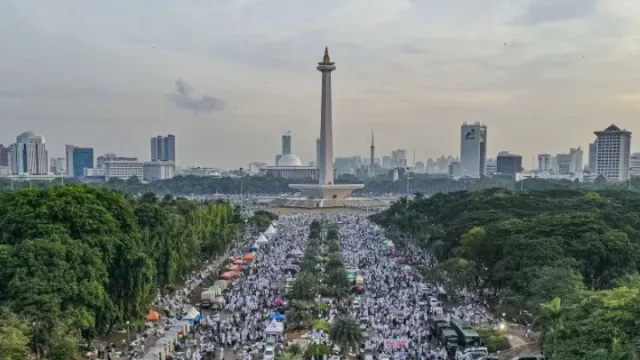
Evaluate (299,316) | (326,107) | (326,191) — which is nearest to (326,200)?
(326,191)

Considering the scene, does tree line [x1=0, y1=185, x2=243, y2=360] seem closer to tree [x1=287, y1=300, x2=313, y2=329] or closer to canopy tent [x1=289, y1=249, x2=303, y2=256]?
tree [x1=287, y1=300, x2=313, y2=329]

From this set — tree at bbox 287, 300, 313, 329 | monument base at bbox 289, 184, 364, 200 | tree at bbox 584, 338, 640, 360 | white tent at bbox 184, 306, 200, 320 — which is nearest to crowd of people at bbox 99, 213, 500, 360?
white tent at bbox 184, 306, 200, 320

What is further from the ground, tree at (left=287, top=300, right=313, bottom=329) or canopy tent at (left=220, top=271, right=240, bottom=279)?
tree at (left=287, top=300, right=313, bottom=329)

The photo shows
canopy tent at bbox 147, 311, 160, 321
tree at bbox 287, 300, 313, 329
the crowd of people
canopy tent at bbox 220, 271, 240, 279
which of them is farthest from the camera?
canopy tent at bbox 220, 271, 240, 279

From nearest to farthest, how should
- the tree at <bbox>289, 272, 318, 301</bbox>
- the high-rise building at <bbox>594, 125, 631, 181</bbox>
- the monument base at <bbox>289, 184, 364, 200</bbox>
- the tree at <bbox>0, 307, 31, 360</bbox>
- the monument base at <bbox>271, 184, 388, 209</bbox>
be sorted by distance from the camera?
the tree at <bbox>0, 307, 31, 360</bbox>, the tree at <bbox>289, 272, 318, 301</bbox>, the monument base at <bbox>271, 184, 388, 209</bbox>, the monument base at <bbox>289, 184, 364, 200</bbox>, the high-rise building at <bbox>594, 125, 631, 181</bbox>

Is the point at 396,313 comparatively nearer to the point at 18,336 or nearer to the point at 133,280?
the point at 133,280

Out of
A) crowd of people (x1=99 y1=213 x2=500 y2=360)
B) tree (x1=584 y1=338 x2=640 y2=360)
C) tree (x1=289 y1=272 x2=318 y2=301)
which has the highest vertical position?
tree (x1=584 y1=338 x2=640 y2=360)

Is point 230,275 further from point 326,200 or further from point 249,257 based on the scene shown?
point 326,200
